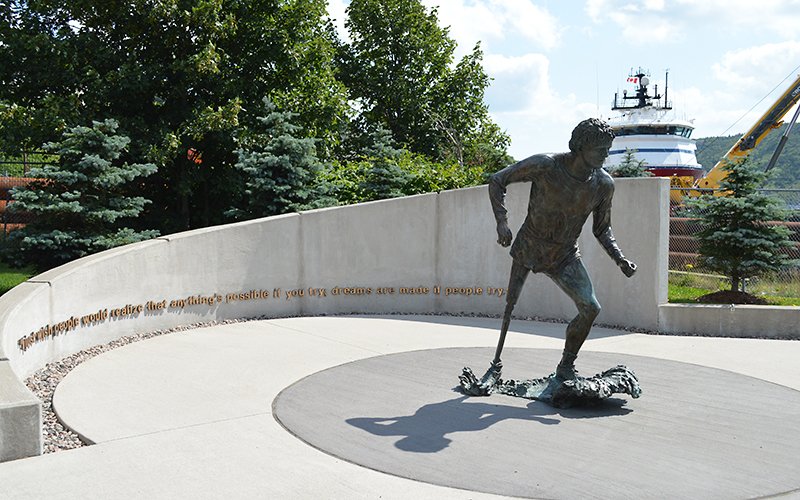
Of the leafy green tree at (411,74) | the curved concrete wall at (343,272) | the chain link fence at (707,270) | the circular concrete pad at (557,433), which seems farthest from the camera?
the leafy green tree at (411,74)

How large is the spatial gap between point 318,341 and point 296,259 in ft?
7.29

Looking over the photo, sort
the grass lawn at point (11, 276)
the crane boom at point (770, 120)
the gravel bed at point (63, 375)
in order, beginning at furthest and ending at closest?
the crane boom at point (770, 120), the grass lawn at point (11, 276), the gravel bed at point (63, 375)

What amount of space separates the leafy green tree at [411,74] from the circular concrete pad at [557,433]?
59.3 ft

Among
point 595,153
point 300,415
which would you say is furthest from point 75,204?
point 595,153

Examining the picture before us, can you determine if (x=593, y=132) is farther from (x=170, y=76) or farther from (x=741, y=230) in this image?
(x=170, y=76)

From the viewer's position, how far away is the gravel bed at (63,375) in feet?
17.3

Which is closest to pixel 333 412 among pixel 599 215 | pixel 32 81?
pixel 599 215

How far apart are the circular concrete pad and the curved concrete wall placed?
3.02 metres

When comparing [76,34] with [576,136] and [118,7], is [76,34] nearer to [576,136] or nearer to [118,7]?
[118,7]

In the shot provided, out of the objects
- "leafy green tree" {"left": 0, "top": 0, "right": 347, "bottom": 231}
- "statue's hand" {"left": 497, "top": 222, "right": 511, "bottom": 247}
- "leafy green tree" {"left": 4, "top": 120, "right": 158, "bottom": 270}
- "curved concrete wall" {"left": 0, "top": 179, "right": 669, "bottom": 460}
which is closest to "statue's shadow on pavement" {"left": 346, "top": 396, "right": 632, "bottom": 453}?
"statue's hand" {"left": 497, "top": 222, "right": 511, "bottom": 247}

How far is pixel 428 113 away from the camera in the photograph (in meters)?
24.2

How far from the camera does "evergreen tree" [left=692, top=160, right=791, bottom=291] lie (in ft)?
37.7

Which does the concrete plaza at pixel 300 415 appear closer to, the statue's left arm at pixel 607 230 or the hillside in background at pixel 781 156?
the statue's left arm at pixel 607 230

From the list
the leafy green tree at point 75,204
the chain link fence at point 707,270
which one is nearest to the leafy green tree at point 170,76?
the leafy green tree at point 75,204
